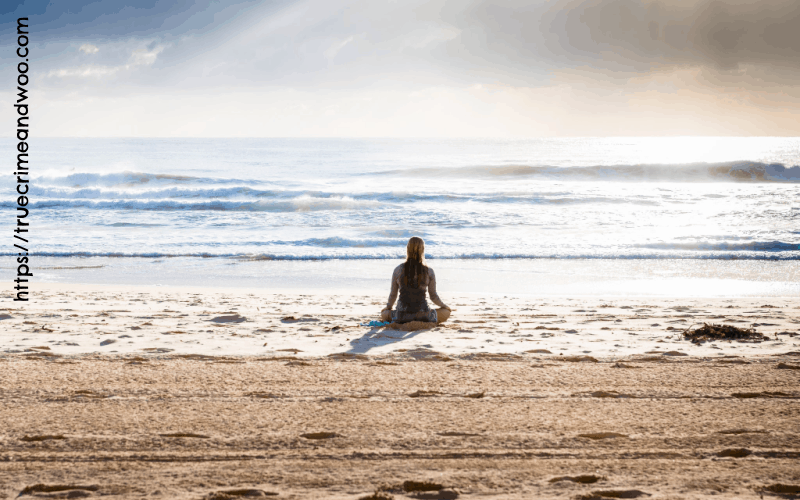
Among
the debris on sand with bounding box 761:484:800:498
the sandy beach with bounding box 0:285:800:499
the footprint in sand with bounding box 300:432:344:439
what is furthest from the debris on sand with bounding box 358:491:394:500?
the debris on sand with bounding box 761:484:800:498

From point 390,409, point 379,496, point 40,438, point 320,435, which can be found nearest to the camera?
point 379,496

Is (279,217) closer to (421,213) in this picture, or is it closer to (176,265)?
(421,213)

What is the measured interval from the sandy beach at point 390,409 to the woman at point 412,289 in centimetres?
27

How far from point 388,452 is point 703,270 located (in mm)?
10390

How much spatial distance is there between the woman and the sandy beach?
27 centimetres

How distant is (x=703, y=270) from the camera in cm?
1130

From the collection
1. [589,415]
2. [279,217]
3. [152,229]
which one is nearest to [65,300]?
[589,415]

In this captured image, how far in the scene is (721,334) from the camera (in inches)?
221

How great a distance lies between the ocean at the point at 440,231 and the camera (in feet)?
34.6

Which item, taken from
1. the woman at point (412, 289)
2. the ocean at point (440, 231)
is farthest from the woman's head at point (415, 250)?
the ocean at point (440, 231)

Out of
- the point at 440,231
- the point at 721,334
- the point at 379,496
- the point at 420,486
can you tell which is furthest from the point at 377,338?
the point at 440,231

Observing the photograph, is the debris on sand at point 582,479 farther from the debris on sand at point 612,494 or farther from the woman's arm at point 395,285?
the woman's arm at point 395,285

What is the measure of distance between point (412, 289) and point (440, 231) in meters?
11.0

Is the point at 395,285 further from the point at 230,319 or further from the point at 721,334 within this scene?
the point at 721,334
